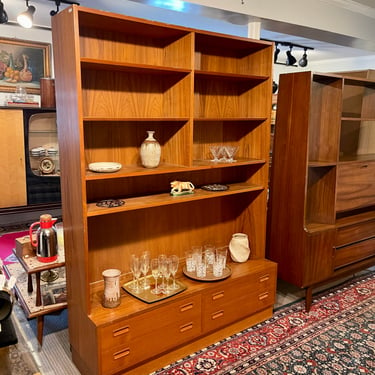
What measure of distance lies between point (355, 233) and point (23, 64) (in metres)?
4.42

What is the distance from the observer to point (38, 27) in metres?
4.78

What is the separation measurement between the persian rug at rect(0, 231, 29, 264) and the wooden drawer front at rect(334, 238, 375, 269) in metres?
3.05

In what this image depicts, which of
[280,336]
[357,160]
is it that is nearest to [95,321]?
[280,336]

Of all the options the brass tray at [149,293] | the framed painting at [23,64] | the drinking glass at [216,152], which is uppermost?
the framed painting at [23,64]

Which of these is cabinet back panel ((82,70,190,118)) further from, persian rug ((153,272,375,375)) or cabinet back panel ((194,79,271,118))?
persian rug ((153,272,375,375))

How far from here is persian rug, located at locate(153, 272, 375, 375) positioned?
7.07 feet

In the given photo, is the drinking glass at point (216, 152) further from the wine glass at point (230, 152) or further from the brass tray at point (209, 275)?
the brass tray at point (209, 275)

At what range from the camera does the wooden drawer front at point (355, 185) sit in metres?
2.90

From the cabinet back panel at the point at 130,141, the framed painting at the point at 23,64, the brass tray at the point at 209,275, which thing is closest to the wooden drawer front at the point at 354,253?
the brass tray at the point at 209,275

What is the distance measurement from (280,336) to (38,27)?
15.3ft

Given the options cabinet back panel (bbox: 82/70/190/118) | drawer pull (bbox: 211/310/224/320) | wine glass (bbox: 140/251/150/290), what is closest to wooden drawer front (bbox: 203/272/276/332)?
drawer pull (bbox: 211/310/224/320)

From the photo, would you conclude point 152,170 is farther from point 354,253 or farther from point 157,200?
point 354,253

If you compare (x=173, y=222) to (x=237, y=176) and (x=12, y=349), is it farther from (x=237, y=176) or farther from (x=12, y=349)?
(x=12, y=349)

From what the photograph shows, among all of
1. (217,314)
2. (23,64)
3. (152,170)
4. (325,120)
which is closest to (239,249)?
(217,314)
